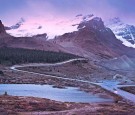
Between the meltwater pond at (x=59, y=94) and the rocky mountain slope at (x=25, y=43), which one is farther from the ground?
the rocky mountain slope at (x=25, y=43)

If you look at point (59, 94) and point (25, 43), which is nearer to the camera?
point (59, 94)

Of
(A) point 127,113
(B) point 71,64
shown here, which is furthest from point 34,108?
(B) point 71,64

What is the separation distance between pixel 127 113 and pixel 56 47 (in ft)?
516

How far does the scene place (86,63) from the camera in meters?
140

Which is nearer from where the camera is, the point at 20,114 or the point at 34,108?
the point at 20,114

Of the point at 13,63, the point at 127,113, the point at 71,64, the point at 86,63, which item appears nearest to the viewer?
the point at 127,113

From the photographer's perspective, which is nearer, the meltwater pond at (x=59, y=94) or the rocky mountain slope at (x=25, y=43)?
the meltwater pond at (x=59, y=94)

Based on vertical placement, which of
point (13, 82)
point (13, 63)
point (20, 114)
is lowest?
point (20, 114)

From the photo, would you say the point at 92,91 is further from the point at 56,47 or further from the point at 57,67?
the point at 56,47

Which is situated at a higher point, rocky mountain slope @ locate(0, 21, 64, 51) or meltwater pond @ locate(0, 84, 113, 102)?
rocky mountain slope @ locate(0, 21, 64, 51)

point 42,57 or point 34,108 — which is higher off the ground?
point 42,57

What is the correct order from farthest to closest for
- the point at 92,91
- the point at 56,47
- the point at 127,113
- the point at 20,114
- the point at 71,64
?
1. the point at 56,47
2. the point at 71,64
3. the point at 92,91
4. the point at 127,113
5. the point at 20,114

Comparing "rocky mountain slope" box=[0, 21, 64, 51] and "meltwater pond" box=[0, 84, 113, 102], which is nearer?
"meltwater pond" box=[0, 84, 113, 102]

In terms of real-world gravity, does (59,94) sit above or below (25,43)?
below
